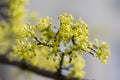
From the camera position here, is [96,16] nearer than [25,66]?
No

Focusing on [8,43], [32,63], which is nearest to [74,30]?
[32,63]

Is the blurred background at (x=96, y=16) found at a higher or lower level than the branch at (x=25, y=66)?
higher

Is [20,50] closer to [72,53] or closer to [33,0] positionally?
[72,53]

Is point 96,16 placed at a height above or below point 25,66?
above

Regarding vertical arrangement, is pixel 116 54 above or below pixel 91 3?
below

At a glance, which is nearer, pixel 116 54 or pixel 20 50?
pixel 20 50

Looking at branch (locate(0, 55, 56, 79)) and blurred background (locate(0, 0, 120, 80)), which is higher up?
blurred background (locate(0, 0, 120, 80))

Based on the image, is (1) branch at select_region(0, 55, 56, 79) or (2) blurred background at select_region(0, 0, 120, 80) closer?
(1) branch at select_region(0, 55, 56, 79)

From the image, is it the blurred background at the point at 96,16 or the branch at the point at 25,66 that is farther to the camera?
the blurred background at the point at 96,16
